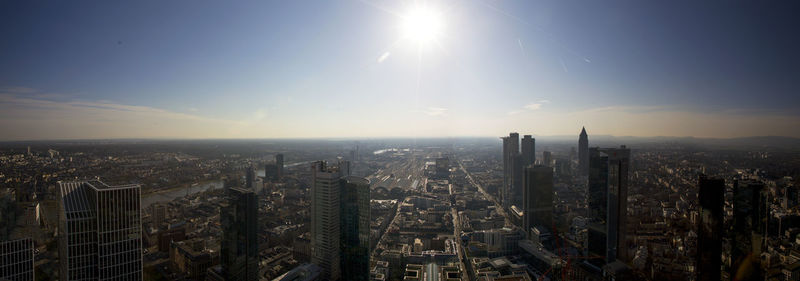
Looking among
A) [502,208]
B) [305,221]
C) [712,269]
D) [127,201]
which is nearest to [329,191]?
[127,201]

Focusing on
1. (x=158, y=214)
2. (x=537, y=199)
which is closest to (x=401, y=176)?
(x=537, y=199)

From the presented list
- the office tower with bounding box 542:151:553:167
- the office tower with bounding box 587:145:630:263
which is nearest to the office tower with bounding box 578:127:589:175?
the office tower with bounding box 542:151:553:167

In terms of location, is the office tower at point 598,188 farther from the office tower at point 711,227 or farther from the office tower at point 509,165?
the office tower at point 509,165

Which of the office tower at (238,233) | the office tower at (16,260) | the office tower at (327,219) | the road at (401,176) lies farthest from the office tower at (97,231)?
the road at (401,176)

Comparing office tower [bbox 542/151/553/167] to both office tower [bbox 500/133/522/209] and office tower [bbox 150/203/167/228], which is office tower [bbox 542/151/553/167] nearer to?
office tower [bbox 500/133/522/209]

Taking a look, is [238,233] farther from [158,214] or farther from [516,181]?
[516,181]

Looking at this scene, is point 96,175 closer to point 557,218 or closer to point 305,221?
point 305,221
